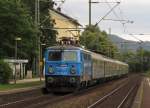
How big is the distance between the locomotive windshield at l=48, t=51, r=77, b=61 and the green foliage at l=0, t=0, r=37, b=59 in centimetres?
2630

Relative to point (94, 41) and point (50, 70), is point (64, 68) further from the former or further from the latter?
point (94, 41)

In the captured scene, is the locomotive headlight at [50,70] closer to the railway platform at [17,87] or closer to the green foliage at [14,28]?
the railway platform at [17,87]

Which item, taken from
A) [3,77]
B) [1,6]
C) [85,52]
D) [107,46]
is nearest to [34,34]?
[1,6]

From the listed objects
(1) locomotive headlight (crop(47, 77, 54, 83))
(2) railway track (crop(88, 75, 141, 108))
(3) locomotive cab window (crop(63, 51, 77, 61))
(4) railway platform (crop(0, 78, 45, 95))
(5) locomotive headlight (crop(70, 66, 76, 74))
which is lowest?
(2) railway track (crop(88, 75, 141, 108))

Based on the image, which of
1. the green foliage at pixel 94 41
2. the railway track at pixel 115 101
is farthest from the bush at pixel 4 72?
the green foliage at pixel 94 41

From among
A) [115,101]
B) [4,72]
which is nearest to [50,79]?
[115,101]

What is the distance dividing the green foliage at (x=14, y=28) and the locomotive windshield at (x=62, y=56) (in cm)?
2630

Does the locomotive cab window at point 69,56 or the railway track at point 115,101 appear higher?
the locomotive cab window at point 69,56

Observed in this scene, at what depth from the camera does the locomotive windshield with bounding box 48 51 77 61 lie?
121 feet

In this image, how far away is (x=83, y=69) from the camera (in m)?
38.5

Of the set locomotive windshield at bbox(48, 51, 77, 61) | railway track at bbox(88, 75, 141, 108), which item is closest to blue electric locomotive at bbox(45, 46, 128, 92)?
locomotive windshield at bbox(48, 51, 77, 61)

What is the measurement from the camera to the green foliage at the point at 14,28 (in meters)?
62.8

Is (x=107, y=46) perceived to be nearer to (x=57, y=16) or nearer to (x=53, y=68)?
(x=57, y=16)

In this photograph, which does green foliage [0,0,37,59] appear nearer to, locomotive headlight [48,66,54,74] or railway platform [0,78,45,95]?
railway platform [0,78,45,95]
